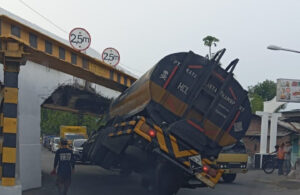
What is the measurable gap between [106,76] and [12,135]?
496 cm

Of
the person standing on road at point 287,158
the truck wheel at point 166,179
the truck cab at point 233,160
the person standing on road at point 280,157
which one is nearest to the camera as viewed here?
the truck wheel at point 166,179

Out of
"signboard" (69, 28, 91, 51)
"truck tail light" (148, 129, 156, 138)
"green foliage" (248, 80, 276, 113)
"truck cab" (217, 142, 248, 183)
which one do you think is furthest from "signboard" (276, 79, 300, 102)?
"green foliage" (248, 80, 276, 113)

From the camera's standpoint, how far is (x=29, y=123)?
512 inches

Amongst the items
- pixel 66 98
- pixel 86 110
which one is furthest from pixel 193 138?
pixel 86 110

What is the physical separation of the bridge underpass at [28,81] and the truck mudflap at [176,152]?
286cm

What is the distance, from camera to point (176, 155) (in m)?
9.63

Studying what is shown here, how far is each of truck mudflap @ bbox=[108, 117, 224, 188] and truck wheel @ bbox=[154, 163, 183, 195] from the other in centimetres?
61

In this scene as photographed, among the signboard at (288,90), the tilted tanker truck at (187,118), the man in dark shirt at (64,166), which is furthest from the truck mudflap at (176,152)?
the signboard at (288,90)

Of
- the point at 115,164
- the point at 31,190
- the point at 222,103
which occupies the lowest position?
the point at 31,190

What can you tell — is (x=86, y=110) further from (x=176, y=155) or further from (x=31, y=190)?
A: (x=176, y=155)

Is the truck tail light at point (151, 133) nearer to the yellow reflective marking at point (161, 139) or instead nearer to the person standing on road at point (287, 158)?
the yellow reflective marking at point (161, 139)

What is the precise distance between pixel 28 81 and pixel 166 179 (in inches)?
218

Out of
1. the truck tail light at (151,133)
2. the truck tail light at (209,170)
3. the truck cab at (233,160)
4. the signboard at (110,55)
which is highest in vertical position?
the signboard at (110,55)

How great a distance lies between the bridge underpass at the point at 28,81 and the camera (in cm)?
977
